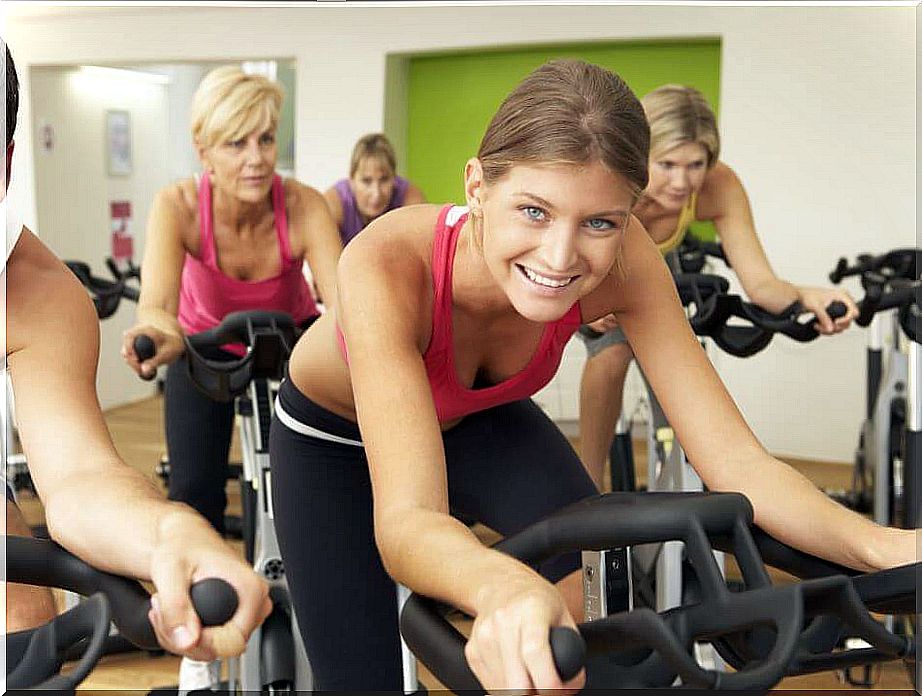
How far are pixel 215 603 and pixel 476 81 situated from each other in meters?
6.01

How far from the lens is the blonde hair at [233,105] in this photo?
2.58 m

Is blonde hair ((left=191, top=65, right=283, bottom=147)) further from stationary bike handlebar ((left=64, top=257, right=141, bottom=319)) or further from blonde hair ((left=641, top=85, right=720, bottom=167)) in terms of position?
blonde hair ((left=641, top=85, right=720, bottom=167))

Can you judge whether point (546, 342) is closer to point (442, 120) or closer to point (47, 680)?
A: point (47, 680)

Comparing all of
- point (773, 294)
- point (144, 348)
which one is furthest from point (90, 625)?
point (773, 294)

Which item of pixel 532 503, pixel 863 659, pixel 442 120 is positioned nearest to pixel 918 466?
pixel 532 503

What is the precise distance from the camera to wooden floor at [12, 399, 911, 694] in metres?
2.94

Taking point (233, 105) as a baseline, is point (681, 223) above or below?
below

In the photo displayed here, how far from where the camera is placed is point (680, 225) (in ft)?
9.55

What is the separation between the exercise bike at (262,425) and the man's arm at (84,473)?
35.5 inches

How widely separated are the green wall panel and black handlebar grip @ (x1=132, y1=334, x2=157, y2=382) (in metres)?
4.32

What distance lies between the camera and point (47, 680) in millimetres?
751

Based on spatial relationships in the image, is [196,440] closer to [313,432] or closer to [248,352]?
[248,352]

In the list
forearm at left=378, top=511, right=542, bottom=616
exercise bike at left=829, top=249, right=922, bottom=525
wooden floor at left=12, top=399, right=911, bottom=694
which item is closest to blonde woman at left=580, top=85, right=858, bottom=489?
wooden floor at left=12, top=399, right=911, bottom=694

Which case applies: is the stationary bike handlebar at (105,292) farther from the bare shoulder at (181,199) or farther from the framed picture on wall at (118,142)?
the framed picture on wall at (118,142)
